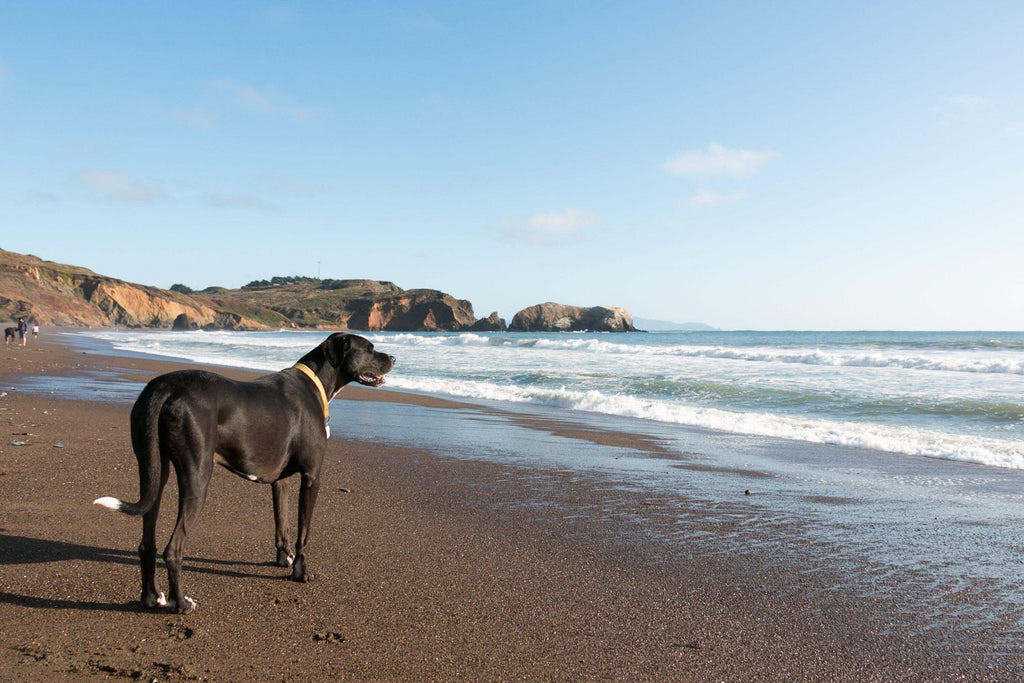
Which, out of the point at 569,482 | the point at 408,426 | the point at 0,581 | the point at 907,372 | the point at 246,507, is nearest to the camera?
the point at 0,581

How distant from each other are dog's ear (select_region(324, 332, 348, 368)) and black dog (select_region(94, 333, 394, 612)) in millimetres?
178

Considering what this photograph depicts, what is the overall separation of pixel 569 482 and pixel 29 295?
3678 inches

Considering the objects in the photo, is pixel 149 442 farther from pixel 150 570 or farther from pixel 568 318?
pixel 568 318

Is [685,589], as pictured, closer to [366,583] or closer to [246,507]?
[366,583]

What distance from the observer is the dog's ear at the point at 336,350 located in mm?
4648

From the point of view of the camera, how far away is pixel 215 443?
3.60 meters

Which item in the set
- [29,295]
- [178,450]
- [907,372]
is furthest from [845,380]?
[29,295]

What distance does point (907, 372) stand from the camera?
22.7 meters

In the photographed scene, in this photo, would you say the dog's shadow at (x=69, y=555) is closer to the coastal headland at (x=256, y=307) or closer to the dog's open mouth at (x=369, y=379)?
the dog's open mouth at (x=369, y=379)

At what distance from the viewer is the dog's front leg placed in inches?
155

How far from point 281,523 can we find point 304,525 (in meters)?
0.32

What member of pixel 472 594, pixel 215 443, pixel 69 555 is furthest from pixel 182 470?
pixel 472 594

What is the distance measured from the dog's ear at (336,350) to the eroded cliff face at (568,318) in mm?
126248

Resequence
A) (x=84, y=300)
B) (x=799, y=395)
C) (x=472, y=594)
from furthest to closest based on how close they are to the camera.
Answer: (x=84, y=300) < (x=799, y=395) < (x=472, y=594)
